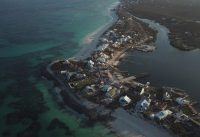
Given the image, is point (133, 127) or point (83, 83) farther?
point (83, 83)

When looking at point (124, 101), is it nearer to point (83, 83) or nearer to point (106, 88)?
point (106, 88)

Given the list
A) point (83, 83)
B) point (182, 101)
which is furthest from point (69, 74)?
point (182, 101)

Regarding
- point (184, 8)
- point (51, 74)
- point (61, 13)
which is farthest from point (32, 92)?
point (184, 8)

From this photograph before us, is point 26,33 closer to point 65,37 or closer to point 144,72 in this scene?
point 65,37

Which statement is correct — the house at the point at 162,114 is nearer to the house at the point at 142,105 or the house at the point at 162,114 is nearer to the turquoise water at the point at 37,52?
the house at the point at 142,105

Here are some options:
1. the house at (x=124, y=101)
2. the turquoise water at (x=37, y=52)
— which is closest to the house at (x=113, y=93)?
the house at (x=124, y=101)
